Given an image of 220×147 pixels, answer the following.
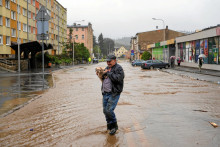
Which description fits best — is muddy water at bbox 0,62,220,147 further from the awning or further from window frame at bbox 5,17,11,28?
window frame at bbox 5,17,11,28

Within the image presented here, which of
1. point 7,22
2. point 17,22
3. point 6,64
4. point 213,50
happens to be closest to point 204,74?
point 213,50

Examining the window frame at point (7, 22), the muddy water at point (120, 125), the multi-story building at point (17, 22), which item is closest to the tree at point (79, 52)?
the multi-story building at point (17, 22)

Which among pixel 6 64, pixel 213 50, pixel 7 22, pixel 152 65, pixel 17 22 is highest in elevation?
pixel 17 22

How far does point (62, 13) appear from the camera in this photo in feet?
283

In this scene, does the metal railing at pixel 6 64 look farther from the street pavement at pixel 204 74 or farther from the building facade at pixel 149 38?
the building facade at pixel 149 38

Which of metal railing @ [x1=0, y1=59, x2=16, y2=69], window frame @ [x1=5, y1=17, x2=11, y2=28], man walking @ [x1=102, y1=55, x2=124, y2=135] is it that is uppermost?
window frame @ [x1=5, y1=17, x2=11, y2=28]

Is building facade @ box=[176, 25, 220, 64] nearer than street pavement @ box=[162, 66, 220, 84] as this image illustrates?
No

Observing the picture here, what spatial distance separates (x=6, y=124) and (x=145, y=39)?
289 ft

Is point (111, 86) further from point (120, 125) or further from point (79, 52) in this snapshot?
point (79, 52)

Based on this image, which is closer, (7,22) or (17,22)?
(7,22)

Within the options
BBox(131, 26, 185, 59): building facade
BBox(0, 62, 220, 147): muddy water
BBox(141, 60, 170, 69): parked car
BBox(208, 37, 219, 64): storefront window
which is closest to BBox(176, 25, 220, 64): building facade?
BBox(208, 37, 219, 64): storefront window

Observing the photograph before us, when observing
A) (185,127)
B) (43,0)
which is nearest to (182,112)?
(185,127)

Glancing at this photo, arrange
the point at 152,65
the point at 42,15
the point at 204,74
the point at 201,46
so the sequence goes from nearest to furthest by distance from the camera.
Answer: the point at 42,15 < the point at 204,74 < the point at 201,46 < the point at 152,65

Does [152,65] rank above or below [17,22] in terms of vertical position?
below
